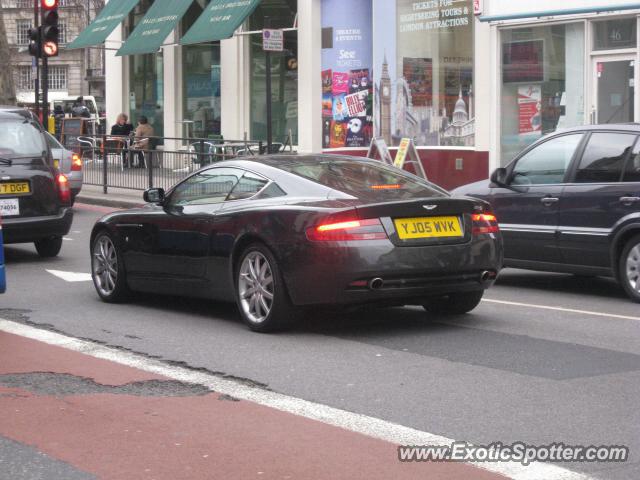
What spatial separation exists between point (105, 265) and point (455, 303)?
3.33 metres

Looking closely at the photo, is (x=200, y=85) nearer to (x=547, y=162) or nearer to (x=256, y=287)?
(x=547, y=162)

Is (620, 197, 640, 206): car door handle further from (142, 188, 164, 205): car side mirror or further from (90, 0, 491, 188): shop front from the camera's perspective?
(90, 0, 491, 188): shop front

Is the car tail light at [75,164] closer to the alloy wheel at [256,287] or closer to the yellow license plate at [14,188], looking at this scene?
the yellow license plate at [14,188]

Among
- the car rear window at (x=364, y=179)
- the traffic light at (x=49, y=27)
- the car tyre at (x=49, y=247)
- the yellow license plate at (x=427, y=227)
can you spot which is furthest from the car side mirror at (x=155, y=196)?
the traffic light at (x=49, y=27)

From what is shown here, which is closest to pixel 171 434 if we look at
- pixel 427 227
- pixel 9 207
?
pixel 427 227

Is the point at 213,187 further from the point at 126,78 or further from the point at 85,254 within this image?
the point at 126,78

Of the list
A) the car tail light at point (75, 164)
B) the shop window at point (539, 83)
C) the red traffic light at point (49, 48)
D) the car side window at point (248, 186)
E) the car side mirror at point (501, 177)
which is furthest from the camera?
the red traffic light at point (49, 48)

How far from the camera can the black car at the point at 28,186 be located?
44.2 ft

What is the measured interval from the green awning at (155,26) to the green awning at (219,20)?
0.97 meters

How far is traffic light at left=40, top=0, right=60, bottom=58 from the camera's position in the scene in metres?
23.7

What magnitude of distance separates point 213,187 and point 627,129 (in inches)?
153

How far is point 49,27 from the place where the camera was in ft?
78.6

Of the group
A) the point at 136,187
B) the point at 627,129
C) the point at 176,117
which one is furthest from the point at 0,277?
the point at 176,117

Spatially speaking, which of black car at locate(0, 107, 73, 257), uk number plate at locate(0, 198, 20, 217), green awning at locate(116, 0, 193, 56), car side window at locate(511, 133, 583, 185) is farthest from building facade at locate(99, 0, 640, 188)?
uk number plate at locate(0, 198, 20, 217)
